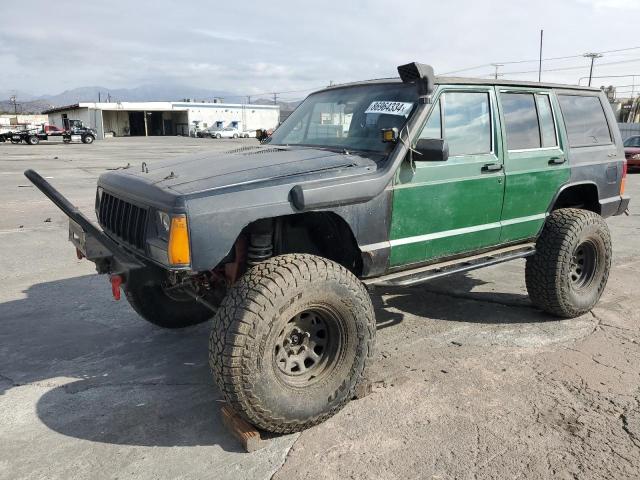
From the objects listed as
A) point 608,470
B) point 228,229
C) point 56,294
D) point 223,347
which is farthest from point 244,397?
point 56,294

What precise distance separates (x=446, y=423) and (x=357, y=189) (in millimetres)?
1467

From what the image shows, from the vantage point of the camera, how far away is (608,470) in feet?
8.95

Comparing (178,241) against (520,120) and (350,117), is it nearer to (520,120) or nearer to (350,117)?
(350,117)

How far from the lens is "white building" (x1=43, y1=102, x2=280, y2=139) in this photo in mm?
68875

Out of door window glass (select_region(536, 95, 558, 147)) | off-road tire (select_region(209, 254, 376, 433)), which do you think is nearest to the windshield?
off-road tire (select_region(209, 254, 376, 433))

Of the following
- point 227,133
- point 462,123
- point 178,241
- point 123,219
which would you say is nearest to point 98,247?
point 123,219

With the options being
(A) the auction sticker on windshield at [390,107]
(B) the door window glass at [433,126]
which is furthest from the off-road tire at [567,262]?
(A) the auction sticker on windshield at [390,107]

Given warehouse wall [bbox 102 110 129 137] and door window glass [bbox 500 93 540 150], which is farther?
warehouse wall [bbox 102 110 129 137]

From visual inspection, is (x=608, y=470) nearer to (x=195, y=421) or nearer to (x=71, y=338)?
(x=195, y=421)

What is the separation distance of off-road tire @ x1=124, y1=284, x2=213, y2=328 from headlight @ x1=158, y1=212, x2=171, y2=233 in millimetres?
1402

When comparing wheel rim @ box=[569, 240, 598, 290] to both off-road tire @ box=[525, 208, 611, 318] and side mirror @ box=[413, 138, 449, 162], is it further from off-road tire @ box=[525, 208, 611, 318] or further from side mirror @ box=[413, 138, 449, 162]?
side mirror @ box=[413, 138, 449, 162]

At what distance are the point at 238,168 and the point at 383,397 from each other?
5.59 ft

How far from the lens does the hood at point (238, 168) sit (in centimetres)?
305

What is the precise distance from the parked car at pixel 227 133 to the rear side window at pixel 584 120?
61990 millimetres
